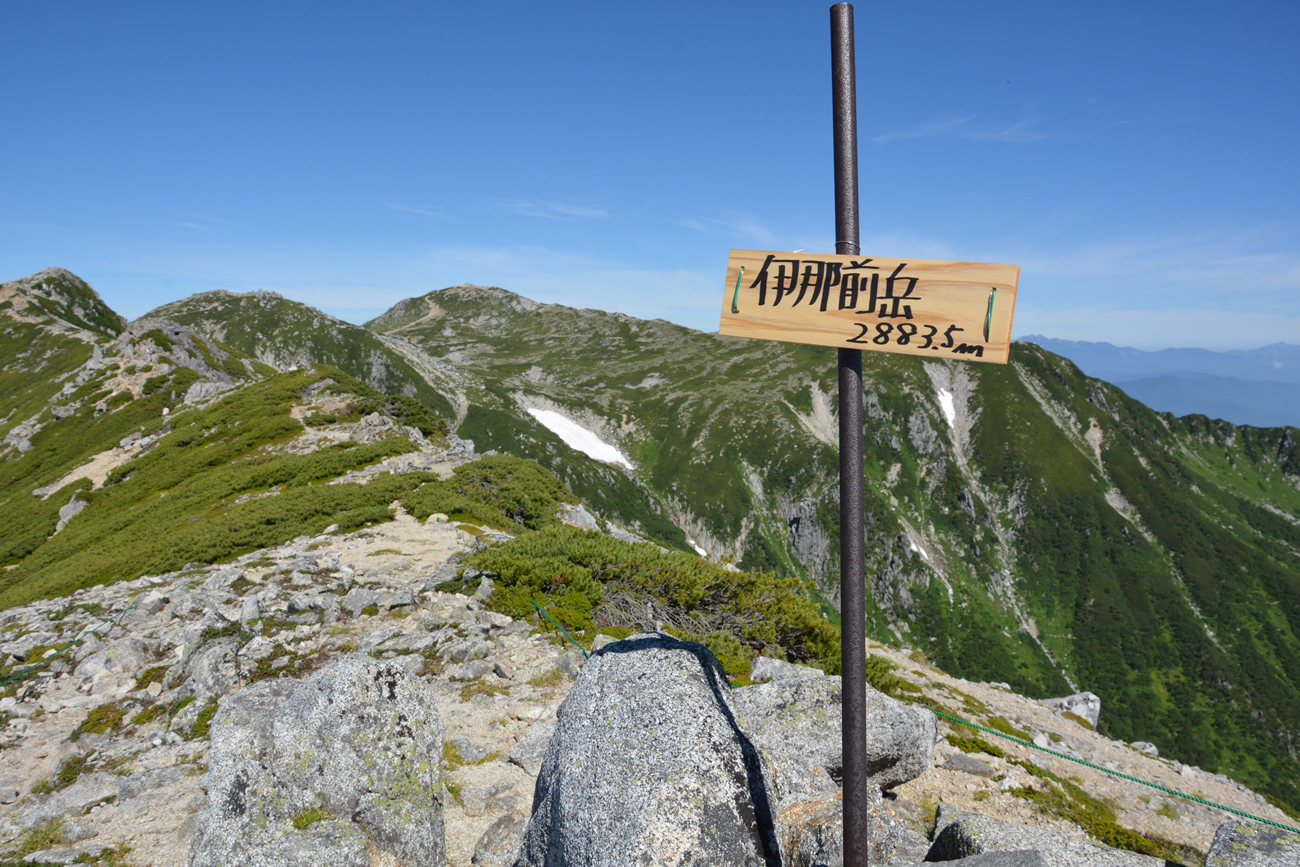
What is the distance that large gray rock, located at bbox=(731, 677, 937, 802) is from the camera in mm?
6857

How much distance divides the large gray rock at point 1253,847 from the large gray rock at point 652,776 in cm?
398

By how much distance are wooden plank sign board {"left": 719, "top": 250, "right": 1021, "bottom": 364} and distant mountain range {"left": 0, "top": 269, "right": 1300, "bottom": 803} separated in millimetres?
67892

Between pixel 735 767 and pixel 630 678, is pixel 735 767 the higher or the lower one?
the lower one

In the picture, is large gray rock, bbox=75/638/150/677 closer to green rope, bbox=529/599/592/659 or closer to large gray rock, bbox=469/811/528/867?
green rope, bbox=529/599/592/659

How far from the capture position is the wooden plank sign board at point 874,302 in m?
4.18

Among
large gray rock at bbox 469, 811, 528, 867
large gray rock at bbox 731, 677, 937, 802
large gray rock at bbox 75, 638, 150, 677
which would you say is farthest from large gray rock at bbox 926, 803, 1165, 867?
large gray rock at bbox 75, 638, 150, 677

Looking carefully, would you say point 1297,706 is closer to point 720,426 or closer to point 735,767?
point 720,426

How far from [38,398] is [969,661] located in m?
166

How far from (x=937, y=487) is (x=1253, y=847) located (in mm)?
178906

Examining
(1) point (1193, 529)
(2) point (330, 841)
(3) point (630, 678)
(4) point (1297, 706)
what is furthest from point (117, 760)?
(1) point (1193, 529)

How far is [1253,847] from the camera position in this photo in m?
5.26

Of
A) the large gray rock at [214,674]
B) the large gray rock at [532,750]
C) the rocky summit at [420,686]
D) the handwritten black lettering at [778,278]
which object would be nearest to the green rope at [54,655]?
the rocky summit at [420,686]

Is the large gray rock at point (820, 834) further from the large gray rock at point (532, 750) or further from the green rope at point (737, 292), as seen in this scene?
the green rope at point (737, 292)

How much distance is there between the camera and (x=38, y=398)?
70.1m
